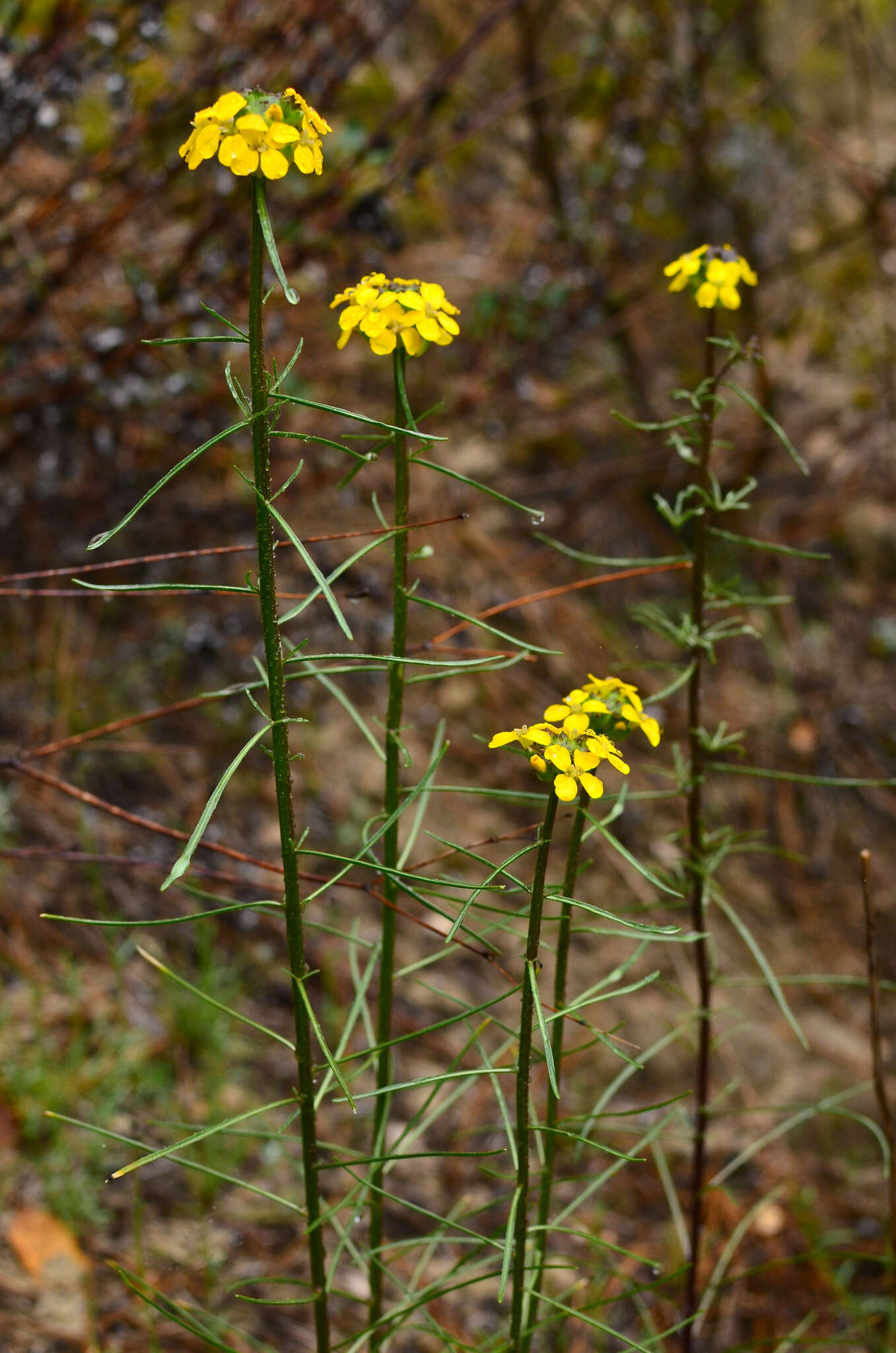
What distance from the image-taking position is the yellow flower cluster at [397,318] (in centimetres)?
90

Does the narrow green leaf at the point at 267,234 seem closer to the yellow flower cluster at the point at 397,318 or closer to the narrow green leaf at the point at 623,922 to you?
the yellow flower cluster at the point at 397,318

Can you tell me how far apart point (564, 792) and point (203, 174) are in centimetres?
210

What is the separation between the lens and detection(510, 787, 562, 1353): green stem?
82 cm

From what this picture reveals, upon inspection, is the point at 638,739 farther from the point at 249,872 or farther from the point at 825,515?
the point at 249,872

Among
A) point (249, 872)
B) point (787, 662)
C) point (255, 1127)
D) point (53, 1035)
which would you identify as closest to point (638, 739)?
point (787, 662)

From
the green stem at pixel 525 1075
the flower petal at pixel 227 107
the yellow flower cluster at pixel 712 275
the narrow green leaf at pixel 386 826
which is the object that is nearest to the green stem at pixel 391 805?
the narrow green leaf at pixel 386 826

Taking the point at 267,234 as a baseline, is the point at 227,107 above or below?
above

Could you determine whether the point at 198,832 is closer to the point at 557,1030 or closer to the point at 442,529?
the point at 557,1030

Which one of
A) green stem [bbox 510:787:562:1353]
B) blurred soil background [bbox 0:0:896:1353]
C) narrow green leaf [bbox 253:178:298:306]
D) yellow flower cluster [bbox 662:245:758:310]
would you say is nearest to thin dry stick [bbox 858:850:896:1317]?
blurred soil background [bbox 0:0:896:1353]

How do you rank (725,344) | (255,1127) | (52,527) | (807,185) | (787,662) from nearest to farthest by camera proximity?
(725,344), (255,1127), (52,527), (787,662), (807,185)

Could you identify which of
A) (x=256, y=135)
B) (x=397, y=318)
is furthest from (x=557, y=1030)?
(x=256, y=135)

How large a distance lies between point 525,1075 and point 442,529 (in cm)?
200

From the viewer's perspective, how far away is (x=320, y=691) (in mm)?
2568

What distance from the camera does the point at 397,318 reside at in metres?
0.91
